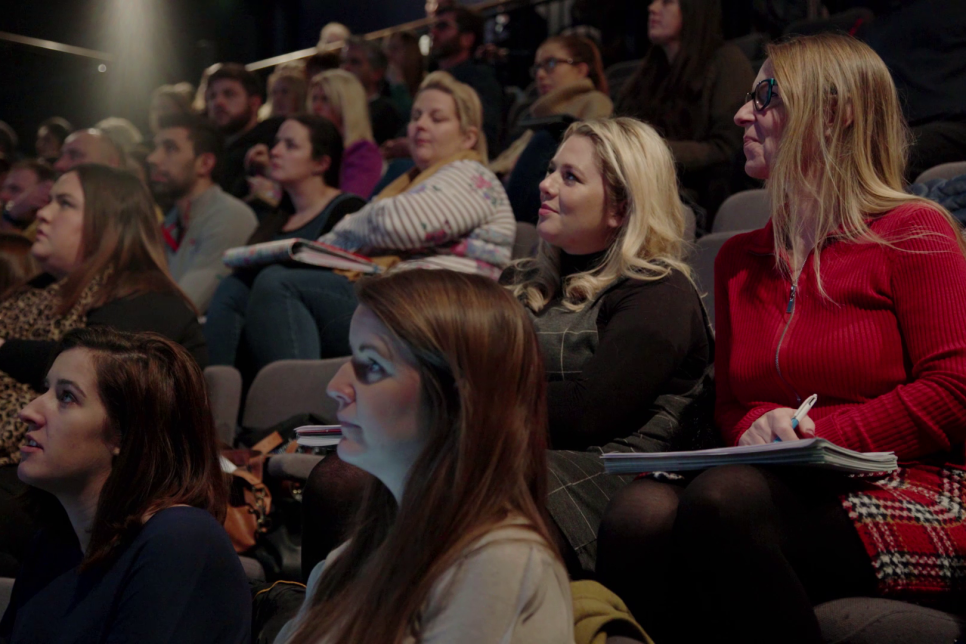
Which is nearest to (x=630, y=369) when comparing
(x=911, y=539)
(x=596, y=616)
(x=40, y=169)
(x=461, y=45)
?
(x=911, y=539)

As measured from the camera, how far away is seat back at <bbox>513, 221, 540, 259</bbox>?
10.8ft

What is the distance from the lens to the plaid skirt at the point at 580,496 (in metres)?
1.71

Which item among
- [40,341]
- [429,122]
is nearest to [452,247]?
[429,122]

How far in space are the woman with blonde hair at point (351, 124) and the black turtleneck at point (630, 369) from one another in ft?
9.45

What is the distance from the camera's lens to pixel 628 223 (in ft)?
7.12

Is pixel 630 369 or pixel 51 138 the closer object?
pixel 630 369

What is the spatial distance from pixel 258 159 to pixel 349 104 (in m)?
0.72

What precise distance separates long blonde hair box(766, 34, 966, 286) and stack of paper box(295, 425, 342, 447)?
34.0 inches

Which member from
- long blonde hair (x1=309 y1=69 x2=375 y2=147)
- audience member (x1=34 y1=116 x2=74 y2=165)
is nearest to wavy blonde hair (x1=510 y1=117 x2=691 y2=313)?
long blonde hair (x1=309 y1=69 x2=375 y2=147)

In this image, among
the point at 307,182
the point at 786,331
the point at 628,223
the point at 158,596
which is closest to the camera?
the point at 158,596

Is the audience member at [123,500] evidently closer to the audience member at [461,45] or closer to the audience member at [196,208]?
the audience member at [196,208]

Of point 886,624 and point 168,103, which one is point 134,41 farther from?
point 886,624

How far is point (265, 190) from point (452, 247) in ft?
7.15

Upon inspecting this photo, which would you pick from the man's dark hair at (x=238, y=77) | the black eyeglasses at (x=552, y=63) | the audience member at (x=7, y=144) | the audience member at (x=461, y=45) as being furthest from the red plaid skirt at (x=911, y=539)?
the audience member at (x=7, y=144)
